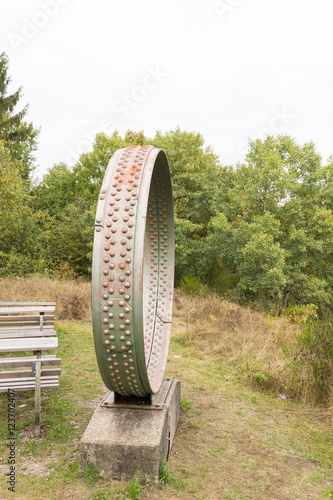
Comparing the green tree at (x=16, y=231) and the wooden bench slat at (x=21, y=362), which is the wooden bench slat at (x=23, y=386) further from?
the green tree at (x=16, y=231)

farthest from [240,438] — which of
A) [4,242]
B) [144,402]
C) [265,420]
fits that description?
[4,242]

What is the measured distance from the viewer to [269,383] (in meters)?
5.90

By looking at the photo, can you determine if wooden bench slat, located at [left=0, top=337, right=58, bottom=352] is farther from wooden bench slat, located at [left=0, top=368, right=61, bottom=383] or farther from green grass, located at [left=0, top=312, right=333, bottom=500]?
green grass, located at [left=0, top=312, right=333, bottom=500]

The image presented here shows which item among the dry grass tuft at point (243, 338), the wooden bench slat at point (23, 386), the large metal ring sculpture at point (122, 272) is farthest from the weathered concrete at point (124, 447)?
the dry grass tuft at point (243, 338)

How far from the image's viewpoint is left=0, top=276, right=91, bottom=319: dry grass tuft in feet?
31.7

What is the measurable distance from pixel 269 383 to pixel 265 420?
44.7 inches

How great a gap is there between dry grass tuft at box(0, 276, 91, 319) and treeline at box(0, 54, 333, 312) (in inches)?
141

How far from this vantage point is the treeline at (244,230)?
12984mm

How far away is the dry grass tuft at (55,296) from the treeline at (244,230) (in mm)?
3579

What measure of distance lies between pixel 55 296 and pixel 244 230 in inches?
258

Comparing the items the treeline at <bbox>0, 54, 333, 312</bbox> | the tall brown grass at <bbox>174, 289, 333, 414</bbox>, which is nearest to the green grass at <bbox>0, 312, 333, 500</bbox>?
the tall brown grass at <bbox>174, 289, 333, 414</bbox>

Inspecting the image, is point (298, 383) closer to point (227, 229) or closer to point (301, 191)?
point (227, 229)

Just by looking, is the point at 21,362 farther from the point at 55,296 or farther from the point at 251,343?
the point at 55,296

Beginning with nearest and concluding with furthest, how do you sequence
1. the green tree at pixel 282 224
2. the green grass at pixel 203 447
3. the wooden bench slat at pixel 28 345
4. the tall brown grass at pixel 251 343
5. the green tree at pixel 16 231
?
the green grass at pixel 203 447 → the wooden bench slat at pixel 28 345 → the tall brown grass at pixel 251 343 → the green tree at pixel 282 224 → the green tree at pixel 16 231
